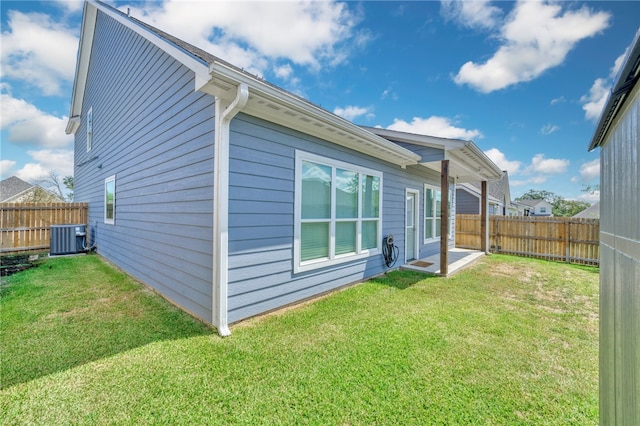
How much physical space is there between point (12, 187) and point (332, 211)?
3157 cm

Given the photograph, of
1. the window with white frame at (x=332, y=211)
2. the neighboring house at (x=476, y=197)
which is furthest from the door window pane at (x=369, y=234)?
the neighboring house at (x=476, y=197)

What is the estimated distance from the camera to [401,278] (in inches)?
230

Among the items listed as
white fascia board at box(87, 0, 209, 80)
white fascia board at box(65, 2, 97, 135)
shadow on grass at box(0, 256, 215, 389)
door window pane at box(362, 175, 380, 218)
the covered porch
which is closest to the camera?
shadow on grass at box(0, 256, 215, 389)

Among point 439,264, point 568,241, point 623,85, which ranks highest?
point 623,85

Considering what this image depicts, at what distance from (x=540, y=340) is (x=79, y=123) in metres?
14.6

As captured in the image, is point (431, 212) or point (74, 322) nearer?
point (74, 322)

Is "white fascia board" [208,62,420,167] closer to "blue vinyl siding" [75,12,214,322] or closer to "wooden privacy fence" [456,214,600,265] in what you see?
"blue vinyl siding" [75,12,214,322]

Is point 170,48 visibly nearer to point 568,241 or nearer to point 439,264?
point 439,264

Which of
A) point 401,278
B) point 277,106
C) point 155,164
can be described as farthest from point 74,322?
point 401,278

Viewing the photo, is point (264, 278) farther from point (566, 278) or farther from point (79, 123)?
point (79, 123)

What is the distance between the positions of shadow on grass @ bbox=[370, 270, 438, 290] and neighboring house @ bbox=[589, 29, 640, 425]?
385 centimetres

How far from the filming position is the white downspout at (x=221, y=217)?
10.4 feet

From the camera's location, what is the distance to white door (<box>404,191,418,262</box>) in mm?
7492

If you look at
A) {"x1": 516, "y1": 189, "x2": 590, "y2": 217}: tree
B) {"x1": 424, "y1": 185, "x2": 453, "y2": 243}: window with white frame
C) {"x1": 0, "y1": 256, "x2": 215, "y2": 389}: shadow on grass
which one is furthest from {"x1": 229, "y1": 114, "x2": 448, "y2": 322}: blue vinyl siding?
{"x1": 516, "y1": 189, "x2": 590, "y2": 217}: tree
